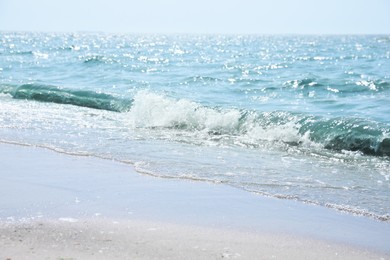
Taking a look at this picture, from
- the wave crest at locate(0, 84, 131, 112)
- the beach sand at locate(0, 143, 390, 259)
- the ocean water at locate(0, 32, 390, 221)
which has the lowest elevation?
the wave crest at locate(0, 84, 131, 112)

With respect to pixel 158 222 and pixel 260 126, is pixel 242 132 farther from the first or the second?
pixel 158 222

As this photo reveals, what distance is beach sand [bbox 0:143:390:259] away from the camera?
4.31 m

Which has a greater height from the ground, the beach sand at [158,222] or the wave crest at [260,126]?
the beach sand at [158,222]

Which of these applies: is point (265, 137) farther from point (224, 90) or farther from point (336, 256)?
point (224, 90)

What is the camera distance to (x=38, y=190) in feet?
19.7

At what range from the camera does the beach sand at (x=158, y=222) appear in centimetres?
431

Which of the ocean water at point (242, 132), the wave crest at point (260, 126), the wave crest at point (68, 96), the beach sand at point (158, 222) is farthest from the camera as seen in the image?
the wave crest at point (68, 96)

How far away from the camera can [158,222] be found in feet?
16.7

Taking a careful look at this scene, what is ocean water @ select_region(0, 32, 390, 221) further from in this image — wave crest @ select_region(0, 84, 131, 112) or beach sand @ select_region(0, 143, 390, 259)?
beach sand @ select_region(0, 143, 390, 259)

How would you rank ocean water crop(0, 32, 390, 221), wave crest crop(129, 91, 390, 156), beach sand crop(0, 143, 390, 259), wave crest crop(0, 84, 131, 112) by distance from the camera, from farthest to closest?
wave crest crop(0, 84, 131, 112), wave crest crop(129, 91, 390, 156), ocean water crop(0, 32, 390, 221), beach sand crop(0, 143, 390, 259)

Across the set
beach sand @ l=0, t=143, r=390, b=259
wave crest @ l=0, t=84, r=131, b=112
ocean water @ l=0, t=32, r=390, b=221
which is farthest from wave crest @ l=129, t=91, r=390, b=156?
beach sand @ l=0, t=143, r=390, b=259

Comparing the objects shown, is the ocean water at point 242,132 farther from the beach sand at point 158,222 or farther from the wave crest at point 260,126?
the beach sand at point 158,222

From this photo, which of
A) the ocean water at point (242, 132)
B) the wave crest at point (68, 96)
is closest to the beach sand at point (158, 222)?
the ocean water at point (242, 132)

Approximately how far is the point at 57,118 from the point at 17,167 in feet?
18.4
